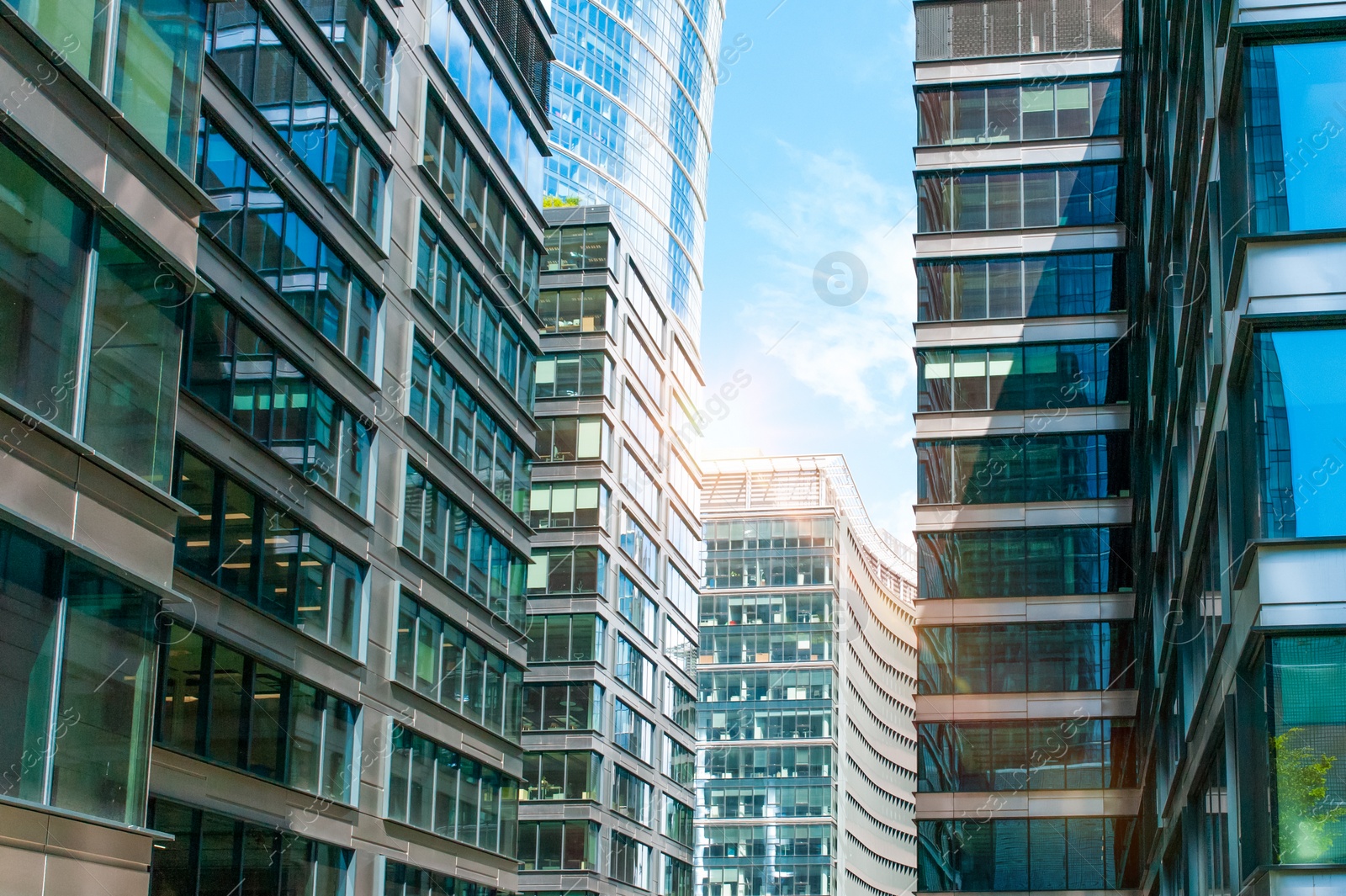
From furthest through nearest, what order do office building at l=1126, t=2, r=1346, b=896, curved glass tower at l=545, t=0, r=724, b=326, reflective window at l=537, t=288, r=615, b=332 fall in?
curved glass tower at l=545, t=0, r=724, b=326 < reflective window at l=537, t=288, r=615, b=332 < office building at l=1126, t=2, r=1346, b=896

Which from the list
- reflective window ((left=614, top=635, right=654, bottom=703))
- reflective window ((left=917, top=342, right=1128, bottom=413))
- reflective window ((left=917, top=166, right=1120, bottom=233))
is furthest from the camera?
reflective window ((left=614, top=635, right=654, bottom=703))

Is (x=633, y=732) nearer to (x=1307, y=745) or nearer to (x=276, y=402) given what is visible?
(x=276, y=402)

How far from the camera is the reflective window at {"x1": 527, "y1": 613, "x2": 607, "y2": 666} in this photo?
64.2 metres

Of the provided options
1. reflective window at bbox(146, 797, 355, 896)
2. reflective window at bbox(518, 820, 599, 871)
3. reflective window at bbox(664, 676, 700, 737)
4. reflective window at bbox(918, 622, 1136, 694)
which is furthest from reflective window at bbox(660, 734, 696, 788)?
reflective window at bbox(146, 797, 355, 896)

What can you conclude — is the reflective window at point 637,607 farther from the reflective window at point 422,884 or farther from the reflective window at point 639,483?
the reflective window at point 422,884

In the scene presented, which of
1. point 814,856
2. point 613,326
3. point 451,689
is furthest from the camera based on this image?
point 814,856

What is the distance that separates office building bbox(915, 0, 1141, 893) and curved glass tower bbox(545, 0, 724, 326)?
76.3 meters

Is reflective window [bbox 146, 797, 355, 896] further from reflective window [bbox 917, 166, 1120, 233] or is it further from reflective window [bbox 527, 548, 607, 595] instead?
reflective window [bbox 527, 548, 607, 595]

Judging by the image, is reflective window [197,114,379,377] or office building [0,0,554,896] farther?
reflective window [197,114,379,377]

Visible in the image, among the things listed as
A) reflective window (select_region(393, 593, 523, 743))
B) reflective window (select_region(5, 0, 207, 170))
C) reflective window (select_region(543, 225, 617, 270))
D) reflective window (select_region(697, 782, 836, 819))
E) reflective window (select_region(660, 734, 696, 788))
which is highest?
reflective window (select_region(543, 225, 617, 270))

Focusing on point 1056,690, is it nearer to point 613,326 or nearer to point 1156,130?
point 1156,130

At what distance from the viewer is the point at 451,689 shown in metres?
38.2

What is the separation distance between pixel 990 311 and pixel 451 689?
2090 centimetres

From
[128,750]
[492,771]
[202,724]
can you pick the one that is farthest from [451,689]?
[128,750]
